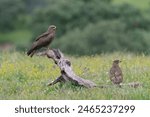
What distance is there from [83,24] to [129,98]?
177ft

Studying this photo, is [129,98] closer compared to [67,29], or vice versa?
[129,98]

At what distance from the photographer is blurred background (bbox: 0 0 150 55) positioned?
176 ft

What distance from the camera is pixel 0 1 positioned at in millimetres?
86188

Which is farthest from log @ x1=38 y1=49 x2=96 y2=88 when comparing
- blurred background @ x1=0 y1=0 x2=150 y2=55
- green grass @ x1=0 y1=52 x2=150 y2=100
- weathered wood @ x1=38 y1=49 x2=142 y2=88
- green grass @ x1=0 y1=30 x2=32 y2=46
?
green grass @ x1=0 y1=30 x2=32 y2=46

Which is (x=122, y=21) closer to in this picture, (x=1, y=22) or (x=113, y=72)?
(x=1, y=22)

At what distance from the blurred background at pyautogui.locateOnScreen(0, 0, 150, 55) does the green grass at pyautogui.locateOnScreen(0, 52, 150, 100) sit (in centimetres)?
2819

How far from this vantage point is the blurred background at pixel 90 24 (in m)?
53.6

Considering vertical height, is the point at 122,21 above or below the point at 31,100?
below

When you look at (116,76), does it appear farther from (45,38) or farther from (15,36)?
(15,36)

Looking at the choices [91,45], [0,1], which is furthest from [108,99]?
[0,1]

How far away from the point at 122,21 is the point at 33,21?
9903 millimetres

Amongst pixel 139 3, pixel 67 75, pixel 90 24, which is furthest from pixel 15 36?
pixel 67 75

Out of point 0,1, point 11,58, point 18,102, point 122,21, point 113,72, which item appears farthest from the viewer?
point 0,1

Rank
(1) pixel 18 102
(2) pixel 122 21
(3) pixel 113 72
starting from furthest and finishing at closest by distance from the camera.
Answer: (2) pixel 122 21 → (3) pixel 113 72 → (1) pixel 18 102
